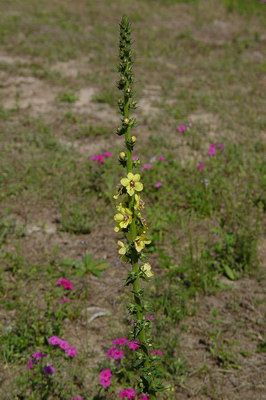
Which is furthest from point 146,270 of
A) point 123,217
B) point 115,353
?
point 115,353

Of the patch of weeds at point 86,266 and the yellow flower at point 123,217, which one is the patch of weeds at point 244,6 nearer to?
the patch of weeds at point 86,266

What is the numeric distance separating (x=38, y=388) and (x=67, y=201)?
2504mm

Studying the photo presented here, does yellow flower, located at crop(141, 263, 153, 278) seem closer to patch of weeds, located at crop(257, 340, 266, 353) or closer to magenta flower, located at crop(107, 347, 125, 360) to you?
magenta flower, located at crop(107, 347, 125, 360)

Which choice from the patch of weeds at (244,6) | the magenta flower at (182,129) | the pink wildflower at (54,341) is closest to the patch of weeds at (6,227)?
the pink wildflower at (54,341)

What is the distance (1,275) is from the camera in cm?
471

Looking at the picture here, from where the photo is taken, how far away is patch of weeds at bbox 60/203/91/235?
5.38m

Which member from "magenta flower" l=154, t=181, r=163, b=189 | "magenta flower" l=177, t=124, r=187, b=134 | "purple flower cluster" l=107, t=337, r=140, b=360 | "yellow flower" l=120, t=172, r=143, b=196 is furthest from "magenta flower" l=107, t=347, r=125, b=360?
"magenta flower" l=177, t=124, r=187, b=134

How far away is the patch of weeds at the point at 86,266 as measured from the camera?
4.83m

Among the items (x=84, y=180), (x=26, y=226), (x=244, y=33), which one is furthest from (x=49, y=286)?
(x=244, y=33)

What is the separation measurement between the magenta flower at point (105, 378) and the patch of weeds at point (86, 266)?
49.3 inches

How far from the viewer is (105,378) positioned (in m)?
3.63

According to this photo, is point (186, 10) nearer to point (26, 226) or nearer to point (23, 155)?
point (23, 155)

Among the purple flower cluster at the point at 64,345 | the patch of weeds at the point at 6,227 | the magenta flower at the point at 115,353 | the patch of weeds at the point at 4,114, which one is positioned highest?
the magenta flower at the point at 115,353

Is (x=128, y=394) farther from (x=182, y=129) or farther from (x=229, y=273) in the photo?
(x=182, y=129)
